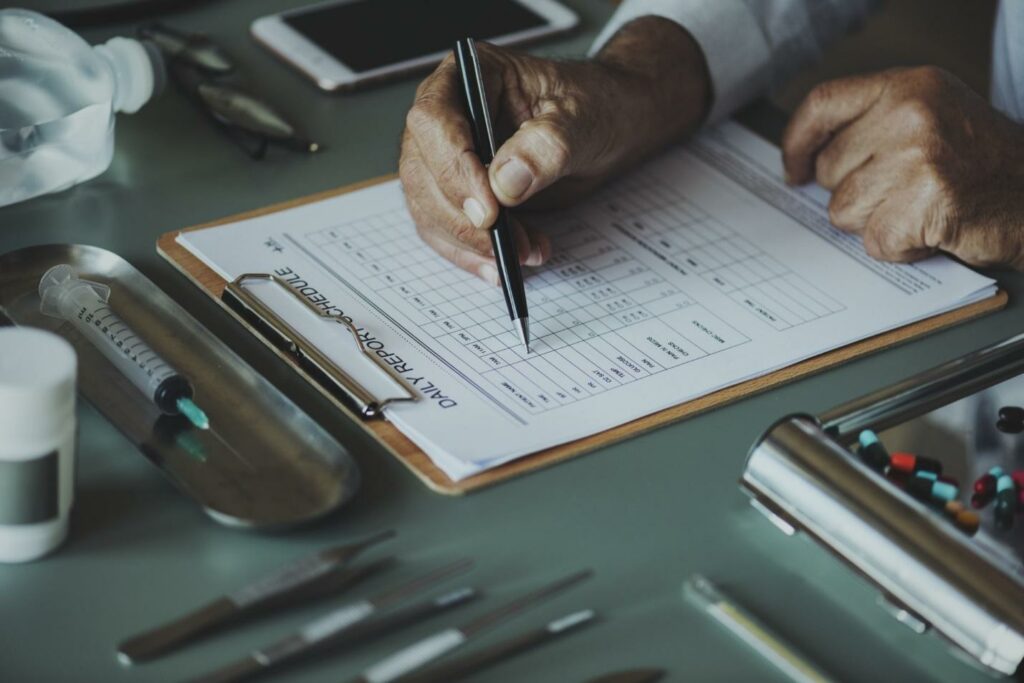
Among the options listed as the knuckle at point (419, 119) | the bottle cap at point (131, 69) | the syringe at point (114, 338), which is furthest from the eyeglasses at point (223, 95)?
the syringe at point (114, 338)

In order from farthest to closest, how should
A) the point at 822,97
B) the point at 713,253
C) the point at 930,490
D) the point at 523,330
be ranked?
the point at 822,97
the point at 713,253
the point at 523,330
the point at 930,490

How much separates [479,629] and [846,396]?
13.0 inches

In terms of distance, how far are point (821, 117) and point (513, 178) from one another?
328 millimetres

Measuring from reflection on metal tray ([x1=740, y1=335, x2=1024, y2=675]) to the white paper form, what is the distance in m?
0.10

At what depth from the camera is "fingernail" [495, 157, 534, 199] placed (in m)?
0.87

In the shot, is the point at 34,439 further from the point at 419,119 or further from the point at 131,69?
the point at 131,69

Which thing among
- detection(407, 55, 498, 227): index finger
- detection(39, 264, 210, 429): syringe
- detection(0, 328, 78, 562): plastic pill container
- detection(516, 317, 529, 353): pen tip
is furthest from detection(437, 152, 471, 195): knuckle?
detection(0, 328, 78, 562): plastic pill container

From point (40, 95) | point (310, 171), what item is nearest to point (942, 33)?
point (310, 171)

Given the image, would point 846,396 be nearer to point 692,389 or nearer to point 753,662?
point 692,389

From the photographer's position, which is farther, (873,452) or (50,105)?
(50,105)

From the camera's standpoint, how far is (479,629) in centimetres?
61

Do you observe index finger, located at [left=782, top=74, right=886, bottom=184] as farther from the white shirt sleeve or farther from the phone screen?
the phone screen

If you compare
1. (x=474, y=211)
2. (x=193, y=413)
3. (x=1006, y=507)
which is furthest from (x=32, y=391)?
(x=1006, y=507)

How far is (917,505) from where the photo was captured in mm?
654
